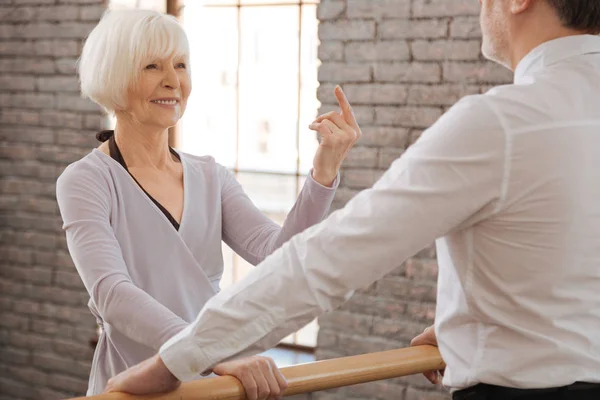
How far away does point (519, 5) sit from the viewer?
1021 millimetres

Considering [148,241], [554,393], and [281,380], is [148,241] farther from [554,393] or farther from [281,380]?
[554,393]

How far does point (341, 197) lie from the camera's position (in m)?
2.90

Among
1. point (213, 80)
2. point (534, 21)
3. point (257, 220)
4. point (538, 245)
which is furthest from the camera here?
point (213, 80)

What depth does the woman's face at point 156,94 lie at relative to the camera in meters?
1.57

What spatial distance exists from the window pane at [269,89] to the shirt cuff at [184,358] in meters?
2.25

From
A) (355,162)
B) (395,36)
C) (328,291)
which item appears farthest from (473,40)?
(328,291)

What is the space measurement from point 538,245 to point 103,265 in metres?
0.75

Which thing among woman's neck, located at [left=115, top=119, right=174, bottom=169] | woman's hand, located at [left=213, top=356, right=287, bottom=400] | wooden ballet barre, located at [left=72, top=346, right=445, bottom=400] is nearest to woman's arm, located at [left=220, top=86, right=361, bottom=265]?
woman's neck, located at [left=115, top=119, right=174, bottom=169]

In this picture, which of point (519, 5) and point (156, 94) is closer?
point (519, 5)

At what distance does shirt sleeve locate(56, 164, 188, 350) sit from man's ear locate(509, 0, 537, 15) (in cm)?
70

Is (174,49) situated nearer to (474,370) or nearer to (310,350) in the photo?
(474,370)

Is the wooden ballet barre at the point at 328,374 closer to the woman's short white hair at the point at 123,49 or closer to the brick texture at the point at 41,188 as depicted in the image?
the woman's short white hair at the point at 123,49

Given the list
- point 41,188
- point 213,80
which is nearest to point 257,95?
point 213,80

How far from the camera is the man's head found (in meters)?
1.01
